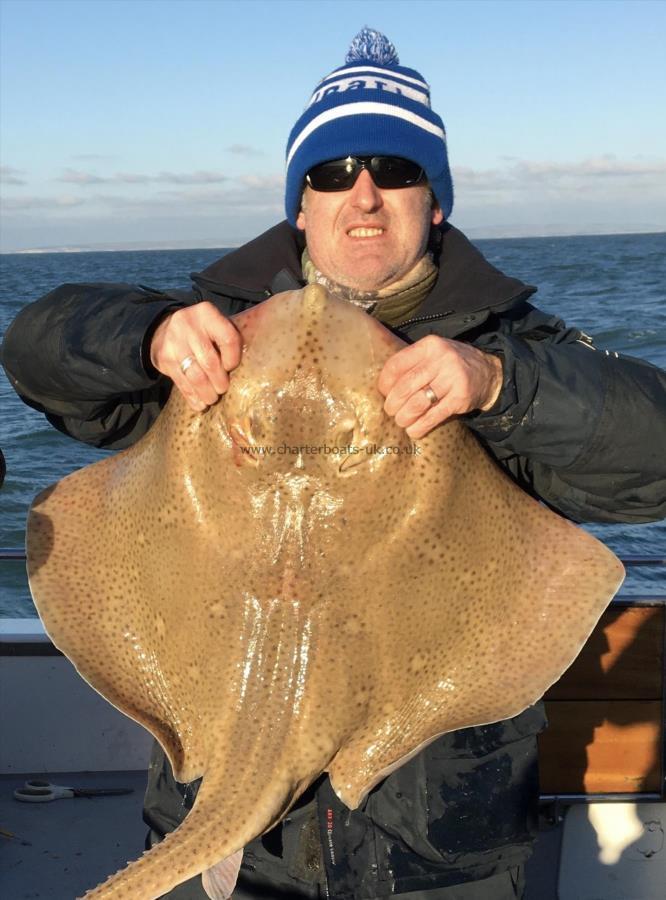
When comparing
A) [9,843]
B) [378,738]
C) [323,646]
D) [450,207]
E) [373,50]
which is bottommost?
[9,843]

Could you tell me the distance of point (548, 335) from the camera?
3260mm

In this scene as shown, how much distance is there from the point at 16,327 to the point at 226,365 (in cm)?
93

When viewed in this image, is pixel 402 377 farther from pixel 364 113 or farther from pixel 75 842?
pixel 75 842

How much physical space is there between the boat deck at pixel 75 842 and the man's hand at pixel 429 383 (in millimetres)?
2983

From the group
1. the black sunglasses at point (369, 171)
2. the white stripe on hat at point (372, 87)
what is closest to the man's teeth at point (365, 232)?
the black sunglasses at point (369, 171)

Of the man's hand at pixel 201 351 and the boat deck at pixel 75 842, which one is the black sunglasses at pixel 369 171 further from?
the boat deck at pixel 75 842

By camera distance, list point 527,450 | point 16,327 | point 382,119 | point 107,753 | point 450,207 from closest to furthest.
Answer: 1. point 527,450
2. point 16,327
3. point 382,119
4. point 450,207
5. point 107,753

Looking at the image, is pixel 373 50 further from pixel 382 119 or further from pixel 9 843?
pixel 9 843

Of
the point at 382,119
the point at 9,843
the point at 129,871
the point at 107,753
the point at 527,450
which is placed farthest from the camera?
the point at 107,753

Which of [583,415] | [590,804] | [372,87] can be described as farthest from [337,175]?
[590,804]

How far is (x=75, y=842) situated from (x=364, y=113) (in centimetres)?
374

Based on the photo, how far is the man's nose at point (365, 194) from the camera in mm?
3230

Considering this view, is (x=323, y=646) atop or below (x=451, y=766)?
atop

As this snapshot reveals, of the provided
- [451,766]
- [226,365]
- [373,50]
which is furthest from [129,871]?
[373,50]
